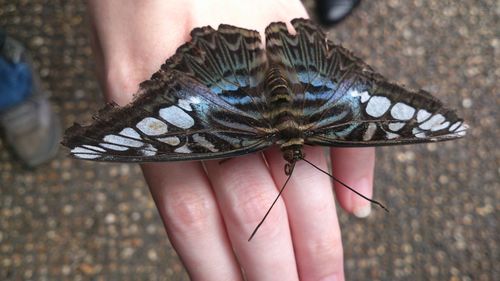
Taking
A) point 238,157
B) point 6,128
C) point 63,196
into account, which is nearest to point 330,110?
point 238,157

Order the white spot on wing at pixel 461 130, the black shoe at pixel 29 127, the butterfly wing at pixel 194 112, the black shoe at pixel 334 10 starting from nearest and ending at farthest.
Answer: the butterfly wing at pixel 194 112 → the white spot on wing at pixel 461 130 → the black shoe at pixel 29 127 → the black shoe at pixel 334 10

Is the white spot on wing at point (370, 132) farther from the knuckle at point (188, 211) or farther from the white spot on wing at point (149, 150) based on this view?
the white spot on wing at point (149, 150)

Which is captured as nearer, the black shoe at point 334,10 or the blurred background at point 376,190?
the blurred background at point 376,190

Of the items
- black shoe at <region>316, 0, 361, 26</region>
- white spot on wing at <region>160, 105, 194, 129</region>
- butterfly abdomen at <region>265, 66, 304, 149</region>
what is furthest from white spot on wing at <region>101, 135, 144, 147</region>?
black shoe at <region>316, 0, 361, 26</region>

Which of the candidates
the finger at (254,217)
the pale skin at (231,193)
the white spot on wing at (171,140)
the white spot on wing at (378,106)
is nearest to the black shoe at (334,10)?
the pale skin at (231,193)

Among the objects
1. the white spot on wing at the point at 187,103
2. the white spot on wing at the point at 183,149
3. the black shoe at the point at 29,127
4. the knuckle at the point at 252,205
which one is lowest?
the black shoe at the point at 29,127

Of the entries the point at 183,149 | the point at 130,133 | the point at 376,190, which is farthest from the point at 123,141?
the point at 376,190

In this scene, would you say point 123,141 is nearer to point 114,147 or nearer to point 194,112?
point 114,147

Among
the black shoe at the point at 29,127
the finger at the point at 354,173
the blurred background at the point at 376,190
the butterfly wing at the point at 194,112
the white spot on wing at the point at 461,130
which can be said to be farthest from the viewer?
the black shoe at the point at 29,127
